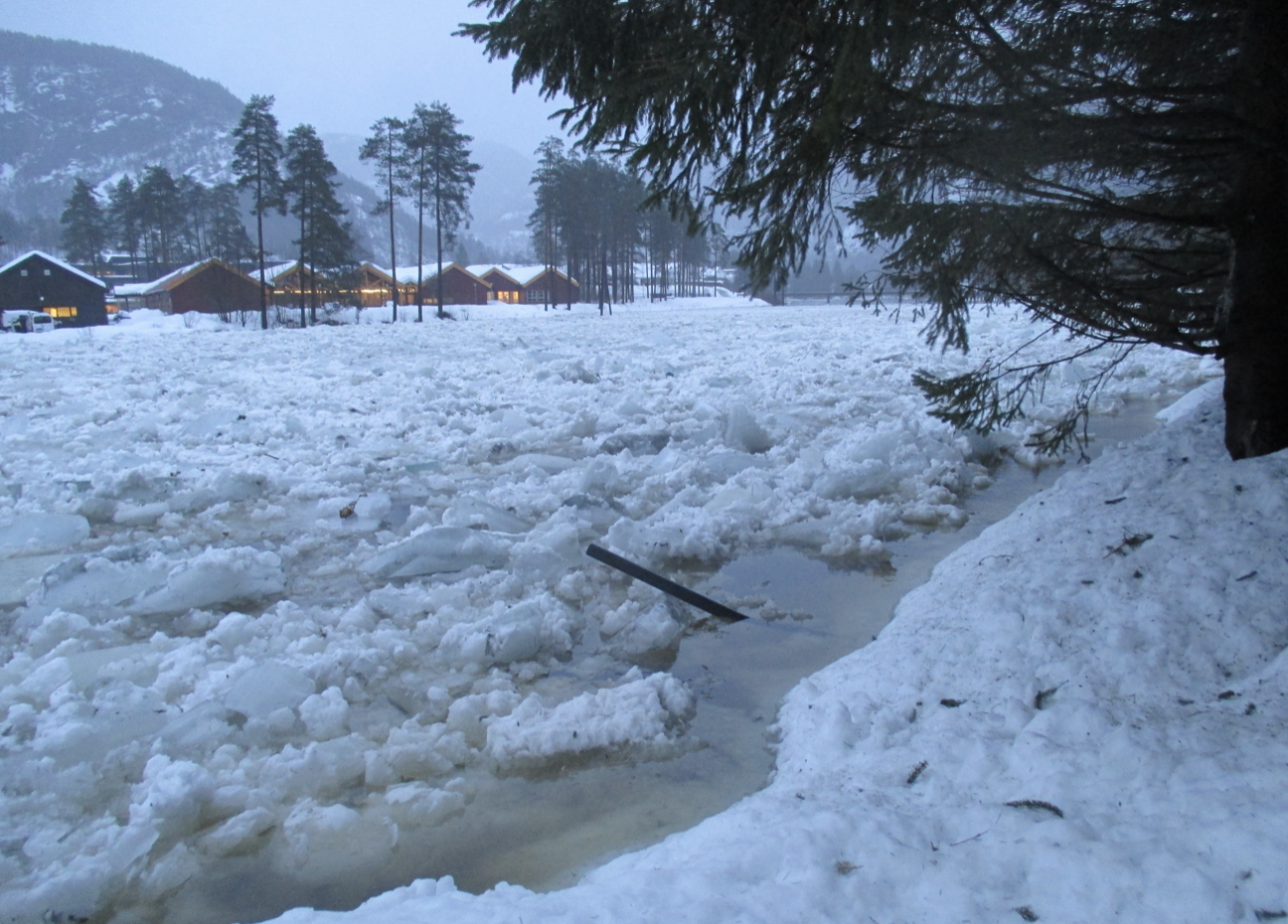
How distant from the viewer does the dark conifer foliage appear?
145 inches

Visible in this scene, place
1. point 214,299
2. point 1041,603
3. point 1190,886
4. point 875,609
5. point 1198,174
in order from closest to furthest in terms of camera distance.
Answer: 1. point 1190,886
2. point 1041,603
3. point 1198,174
4. point 875,609
5. point 214,299

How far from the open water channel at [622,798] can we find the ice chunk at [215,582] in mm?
2554

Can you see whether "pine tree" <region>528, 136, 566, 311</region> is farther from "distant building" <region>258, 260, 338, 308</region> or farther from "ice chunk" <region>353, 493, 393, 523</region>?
"ice chunk" <region>353, 493, 393, 523</region>

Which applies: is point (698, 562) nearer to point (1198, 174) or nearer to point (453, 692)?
point (453, 692)

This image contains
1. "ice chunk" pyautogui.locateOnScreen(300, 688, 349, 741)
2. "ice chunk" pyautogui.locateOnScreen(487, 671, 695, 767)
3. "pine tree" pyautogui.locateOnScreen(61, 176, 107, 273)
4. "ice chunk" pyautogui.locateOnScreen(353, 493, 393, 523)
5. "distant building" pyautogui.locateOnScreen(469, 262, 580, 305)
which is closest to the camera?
"ice chunk" pyautogui.locateOnScreen(487, 671, 695, 767)

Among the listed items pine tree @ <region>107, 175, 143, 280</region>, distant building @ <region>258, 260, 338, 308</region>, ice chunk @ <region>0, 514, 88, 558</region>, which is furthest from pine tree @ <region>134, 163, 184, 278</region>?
ice chunk @ <region>0, 514, 88, 558</region>

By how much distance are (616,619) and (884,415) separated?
7.57 meters

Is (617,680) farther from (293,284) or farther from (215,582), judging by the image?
(293,284)

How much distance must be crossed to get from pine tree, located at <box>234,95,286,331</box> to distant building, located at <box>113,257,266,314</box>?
33.0 ft

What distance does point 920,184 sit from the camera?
490 cm

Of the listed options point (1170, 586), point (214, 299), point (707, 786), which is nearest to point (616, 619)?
point (707, 786)

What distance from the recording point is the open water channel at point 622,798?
2643mm

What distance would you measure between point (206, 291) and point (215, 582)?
54770 mm

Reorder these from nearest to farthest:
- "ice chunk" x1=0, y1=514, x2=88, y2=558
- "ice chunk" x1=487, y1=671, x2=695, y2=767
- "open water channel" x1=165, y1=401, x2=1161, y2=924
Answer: "open water channel" x1=165, y1=401, x2=1161, y2=924 → "ice chunk" x1=487, y1=671, x2=695, y2=767 → "ice chunk" x1=0, y1=514, x2=88, y2=558
